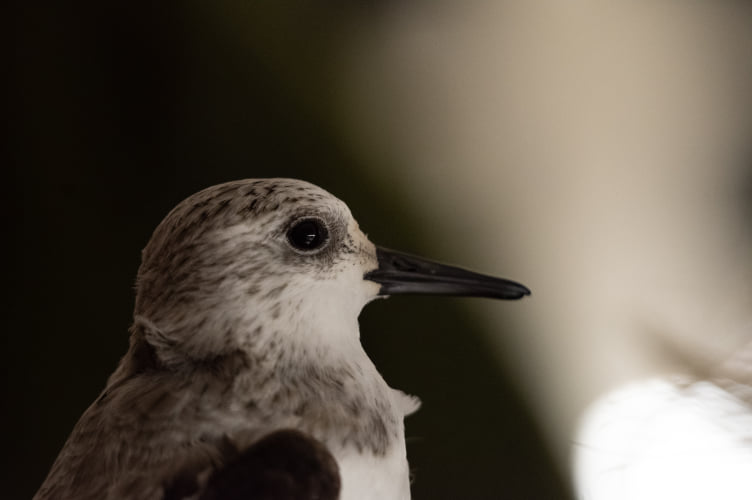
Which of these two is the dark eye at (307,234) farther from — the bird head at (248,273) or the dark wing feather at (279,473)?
the dark wing feather at (279,473)

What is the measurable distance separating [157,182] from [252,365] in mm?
654

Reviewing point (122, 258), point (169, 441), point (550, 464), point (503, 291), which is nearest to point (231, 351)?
point (169, 441)

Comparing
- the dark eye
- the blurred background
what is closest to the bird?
the dark eye

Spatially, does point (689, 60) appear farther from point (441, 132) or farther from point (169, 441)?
point (169, 441)

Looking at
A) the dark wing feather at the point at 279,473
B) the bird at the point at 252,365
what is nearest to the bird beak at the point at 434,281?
the bird at the point at 252,365

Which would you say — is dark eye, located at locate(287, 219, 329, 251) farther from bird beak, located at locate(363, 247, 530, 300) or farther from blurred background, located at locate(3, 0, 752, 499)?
blurred background, located at locate(3, 0, 752, 499)

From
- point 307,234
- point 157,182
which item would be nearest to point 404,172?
point 157,182

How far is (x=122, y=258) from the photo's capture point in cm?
108

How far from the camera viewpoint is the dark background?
1044mm

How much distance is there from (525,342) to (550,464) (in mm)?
223

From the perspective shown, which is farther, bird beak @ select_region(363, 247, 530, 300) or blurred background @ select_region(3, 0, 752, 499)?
blurred background @ select_region(3, 0, 752, 499)

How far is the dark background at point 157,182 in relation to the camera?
1.04 meters

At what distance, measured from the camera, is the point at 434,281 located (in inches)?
24.0

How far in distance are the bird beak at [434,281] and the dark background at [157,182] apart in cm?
46
